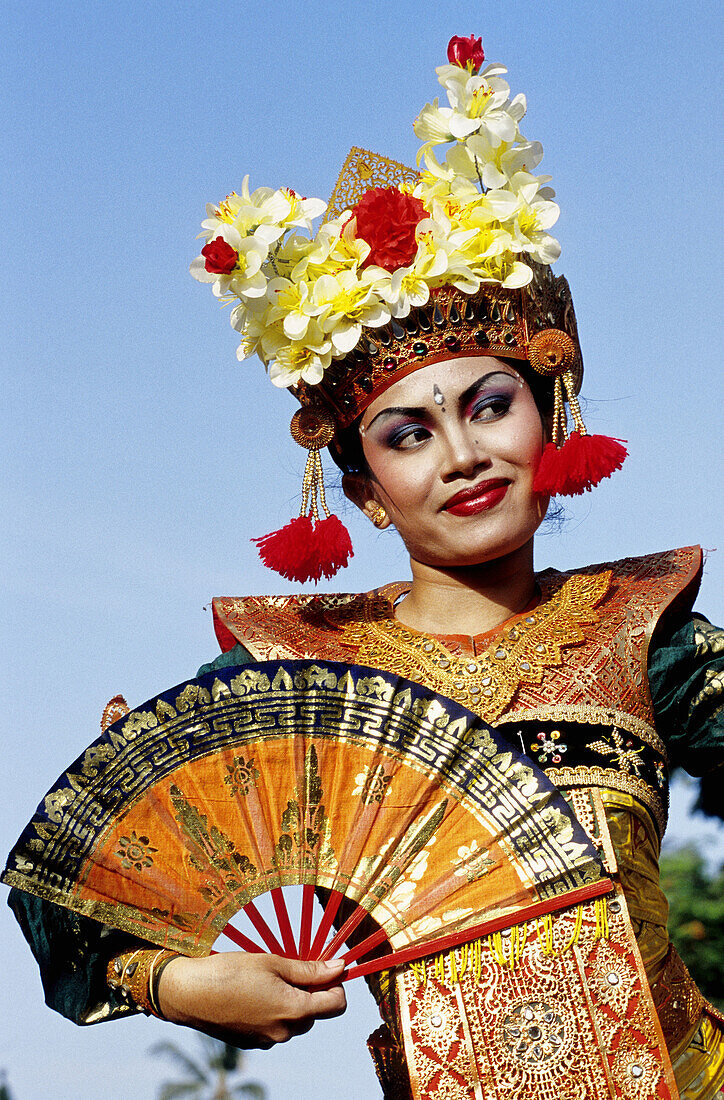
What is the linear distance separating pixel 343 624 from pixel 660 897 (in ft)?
3.85

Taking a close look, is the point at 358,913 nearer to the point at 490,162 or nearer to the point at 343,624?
the point at 343,624

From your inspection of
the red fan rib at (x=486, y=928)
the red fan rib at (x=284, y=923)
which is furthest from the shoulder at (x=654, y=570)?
the red fan rib at (x=284, y=923)

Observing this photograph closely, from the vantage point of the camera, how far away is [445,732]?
11.4 ft

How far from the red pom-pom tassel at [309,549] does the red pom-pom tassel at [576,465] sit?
0.59 metres

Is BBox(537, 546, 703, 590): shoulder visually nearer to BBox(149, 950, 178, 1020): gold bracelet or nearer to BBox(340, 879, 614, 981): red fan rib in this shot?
BBox(340, 879, 614, 981): red fan rib

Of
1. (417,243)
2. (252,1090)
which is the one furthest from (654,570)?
(252,1090)

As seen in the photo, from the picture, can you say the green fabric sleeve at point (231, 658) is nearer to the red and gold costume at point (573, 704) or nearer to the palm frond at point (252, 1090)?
the red and gold costume at point (573, 704)

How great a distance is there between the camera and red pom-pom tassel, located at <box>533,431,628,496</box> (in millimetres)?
3871

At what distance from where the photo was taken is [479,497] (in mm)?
3898

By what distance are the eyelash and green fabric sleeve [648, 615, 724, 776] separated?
29.9 inches

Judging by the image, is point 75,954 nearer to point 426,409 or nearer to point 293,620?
point 293,620

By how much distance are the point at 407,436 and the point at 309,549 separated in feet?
1.42

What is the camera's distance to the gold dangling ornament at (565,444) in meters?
3.88

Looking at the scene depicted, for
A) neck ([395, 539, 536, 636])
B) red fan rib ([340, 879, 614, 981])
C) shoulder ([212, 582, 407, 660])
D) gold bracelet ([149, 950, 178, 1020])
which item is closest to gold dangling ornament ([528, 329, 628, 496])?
neck ([395, 539, 536, 636])
